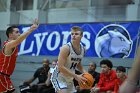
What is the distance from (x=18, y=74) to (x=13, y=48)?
7.77 meters

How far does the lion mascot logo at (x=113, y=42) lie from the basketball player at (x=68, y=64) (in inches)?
181

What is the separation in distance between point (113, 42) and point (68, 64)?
5073 millimetres

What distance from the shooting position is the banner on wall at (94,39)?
1057 centimetres

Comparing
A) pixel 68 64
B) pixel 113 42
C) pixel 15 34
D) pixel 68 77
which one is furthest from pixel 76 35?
pixel 113 42

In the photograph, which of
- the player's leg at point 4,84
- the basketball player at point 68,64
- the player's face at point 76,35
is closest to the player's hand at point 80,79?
the basketball player at point 68,64

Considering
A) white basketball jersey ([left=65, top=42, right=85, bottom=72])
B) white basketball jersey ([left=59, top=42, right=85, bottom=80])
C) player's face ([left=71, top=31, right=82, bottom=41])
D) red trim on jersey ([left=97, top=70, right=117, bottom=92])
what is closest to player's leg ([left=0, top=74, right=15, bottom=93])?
white basketball jersey ([left=59, top=42, right=85, bottom=80])

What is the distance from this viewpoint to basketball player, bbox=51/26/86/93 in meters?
5.81

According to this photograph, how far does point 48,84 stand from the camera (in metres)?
10.3

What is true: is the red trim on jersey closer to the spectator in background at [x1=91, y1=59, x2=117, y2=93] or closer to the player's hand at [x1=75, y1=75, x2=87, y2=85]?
the spectator in background at [x1=91, y1=59, x2=117, y2=93]

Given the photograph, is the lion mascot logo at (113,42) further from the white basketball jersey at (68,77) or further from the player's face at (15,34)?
the player's face at (15,34)

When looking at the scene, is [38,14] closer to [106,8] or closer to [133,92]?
[106,8]

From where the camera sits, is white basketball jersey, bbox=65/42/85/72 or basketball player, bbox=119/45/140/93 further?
white basketball jersey, bbox=65/42/85/72

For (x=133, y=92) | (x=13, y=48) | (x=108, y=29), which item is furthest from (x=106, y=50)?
(x=133, y=92)

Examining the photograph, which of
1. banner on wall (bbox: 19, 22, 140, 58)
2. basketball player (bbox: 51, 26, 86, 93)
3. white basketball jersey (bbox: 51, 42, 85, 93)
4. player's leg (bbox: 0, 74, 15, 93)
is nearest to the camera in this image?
basketball player (bbox: 51, 26, 86, 93)
